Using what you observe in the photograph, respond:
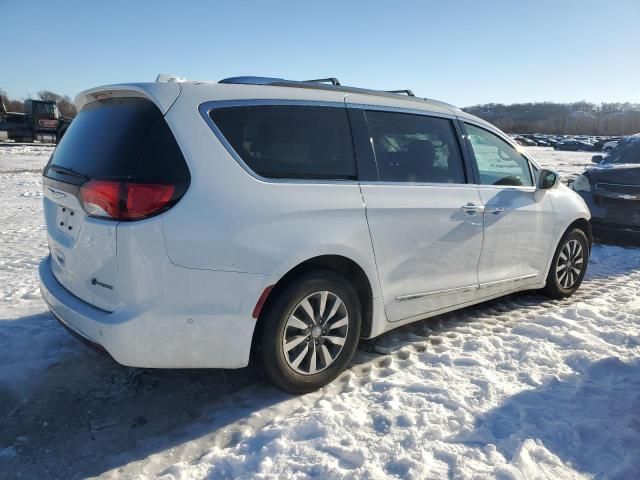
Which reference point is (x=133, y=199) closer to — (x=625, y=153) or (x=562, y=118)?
(x=625, y=153)

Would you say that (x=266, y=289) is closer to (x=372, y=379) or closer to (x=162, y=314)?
(x=162, y=314)

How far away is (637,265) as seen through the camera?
6.59 meters

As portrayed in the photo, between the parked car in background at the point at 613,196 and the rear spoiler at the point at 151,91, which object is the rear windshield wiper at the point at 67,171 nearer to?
the rear spoiler at the point at 151,91

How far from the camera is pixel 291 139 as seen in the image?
2.97 metres

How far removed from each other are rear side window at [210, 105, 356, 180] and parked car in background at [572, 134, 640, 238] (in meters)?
5.88

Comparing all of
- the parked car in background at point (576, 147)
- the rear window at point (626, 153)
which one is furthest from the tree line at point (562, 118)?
the rear window at point (626, 153)

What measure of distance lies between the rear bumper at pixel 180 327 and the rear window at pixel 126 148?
55cm

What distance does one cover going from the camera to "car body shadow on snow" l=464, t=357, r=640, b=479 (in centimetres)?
249

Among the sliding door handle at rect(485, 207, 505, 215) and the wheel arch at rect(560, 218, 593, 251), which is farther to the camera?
the wheel arch at rect(560, 218, 593, 251)

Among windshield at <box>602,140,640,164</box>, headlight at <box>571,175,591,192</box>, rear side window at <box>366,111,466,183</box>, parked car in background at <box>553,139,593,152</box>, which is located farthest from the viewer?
parked car in background at <box>553,139,593,152</box>

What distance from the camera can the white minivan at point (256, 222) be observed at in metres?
2.50

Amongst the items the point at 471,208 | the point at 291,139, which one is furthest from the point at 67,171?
the point at 471,208

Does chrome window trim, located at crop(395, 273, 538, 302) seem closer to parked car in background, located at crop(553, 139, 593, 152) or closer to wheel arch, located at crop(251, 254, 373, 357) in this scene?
wheel arch, located at crop(251, 254, 373, 357)

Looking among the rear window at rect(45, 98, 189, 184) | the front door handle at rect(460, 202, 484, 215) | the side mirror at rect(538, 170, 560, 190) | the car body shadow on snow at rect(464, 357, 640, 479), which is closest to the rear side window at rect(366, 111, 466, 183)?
the front door handle at rect(460, 202, 484, 215)
